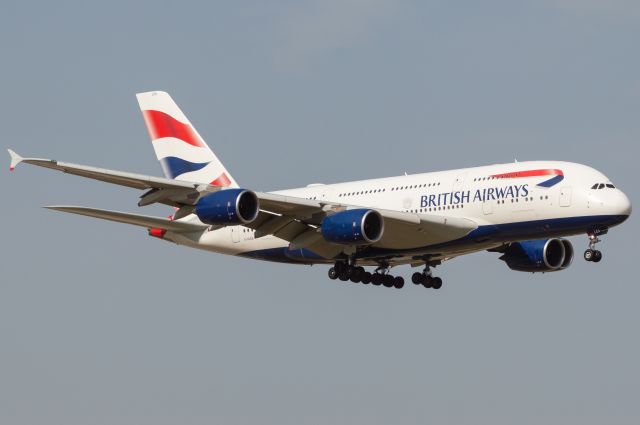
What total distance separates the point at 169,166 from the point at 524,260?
1563cm

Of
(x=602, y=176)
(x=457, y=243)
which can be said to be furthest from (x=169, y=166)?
(x=602, y=176)

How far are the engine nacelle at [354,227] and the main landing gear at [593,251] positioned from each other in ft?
23.5

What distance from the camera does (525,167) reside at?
4772 centimetres

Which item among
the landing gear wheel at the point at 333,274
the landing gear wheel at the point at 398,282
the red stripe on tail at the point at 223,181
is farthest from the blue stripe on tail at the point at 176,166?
the landing gear wheel at the point at 398,282

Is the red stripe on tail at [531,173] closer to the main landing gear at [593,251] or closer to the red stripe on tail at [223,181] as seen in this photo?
the main landing gear at [593,251]

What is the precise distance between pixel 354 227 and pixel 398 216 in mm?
2012

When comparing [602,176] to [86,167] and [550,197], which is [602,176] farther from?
[86,167]

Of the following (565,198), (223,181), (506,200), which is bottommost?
(565,198)

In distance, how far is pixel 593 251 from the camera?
4638cm

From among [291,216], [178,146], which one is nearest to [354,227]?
[291,216]

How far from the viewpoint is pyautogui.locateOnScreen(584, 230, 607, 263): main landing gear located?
1820 inches

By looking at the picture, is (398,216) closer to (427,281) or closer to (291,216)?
(291,216)

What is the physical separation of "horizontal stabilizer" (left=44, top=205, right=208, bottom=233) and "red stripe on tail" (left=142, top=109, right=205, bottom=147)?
17.0ft

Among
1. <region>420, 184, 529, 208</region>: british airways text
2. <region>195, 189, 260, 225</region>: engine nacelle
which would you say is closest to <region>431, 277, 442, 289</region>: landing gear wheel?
<region>420, 184, 529, 208</region>: british airways text
